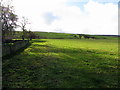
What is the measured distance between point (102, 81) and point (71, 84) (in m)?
2.70

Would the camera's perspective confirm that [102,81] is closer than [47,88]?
No

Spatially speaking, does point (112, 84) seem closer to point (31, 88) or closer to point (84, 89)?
point (84, 89)

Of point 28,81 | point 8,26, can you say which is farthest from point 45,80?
point 8,26

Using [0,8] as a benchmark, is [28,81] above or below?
below

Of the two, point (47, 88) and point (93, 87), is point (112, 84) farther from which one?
point (47, 88)

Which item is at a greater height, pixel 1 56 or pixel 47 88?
pixel 1 56

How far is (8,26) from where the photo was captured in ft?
108

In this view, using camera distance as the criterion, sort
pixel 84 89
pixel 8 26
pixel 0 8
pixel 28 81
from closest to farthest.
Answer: pixel 84 89 → pixel 28 81 → pixel 0 8 → pixel 8 26

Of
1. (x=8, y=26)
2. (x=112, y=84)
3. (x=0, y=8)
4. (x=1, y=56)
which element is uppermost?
(x=0, y=8)

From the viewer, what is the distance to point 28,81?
8.22 metres

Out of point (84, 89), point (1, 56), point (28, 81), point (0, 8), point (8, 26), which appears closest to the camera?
point (84, 89)

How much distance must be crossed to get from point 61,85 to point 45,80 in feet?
5.13

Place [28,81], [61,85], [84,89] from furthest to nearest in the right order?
1. [28,81]
2. [61,85]
3. [84,89]

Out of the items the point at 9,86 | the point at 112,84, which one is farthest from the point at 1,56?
the point at 112,84
